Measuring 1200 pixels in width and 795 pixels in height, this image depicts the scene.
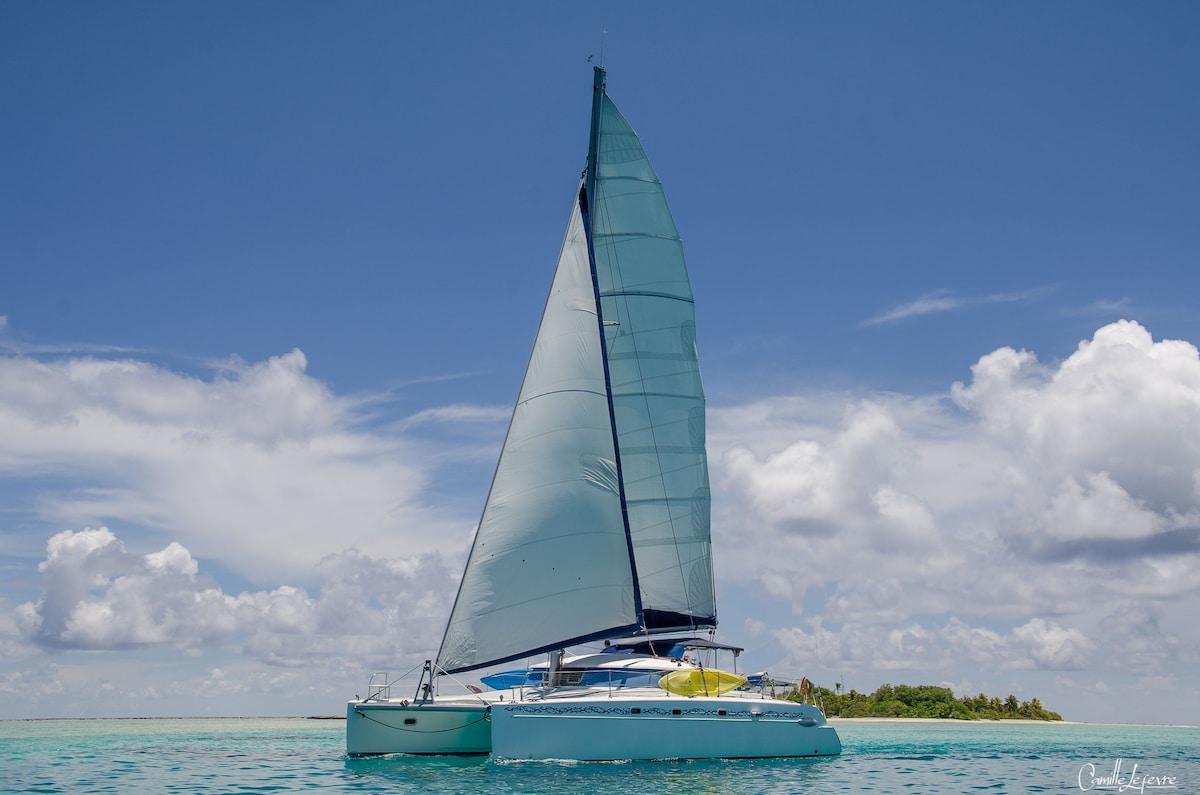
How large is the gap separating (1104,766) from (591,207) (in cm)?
2675

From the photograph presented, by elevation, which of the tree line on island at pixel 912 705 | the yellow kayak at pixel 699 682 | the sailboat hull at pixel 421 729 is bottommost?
the tree line on island at pixel 912 705

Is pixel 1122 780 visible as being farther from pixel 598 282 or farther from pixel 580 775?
pixel 598 282

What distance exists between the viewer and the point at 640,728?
25344mm

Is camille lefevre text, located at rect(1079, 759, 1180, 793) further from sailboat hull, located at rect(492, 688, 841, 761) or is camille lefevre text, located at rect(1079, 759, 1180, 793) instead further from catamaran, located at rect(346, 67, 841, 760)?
sailboat hull, located at rect(492, 688, 841, 761)

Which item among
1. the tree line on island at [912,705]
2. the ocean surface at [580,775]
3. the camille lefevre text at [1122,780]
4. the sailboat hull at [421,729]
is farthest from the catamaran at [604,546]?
the tree line on island at [912,705]

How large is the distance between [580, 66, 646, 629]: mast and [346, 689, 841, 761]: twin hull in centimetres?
352

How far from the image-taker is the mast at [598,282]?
28.6 m

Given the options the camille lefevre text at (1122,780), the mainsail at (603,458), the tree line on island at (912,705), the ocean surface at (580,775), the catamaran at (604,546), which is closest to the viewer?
the ocean surface at (580,775)

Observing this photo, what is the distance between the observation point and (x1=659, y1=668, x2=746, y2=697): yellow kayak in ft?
87.8

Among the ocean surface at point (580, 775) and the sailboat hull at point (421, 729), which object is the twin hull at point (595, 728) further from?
the ocean surface at point (580, 775)

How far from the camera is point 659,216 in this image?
3297 centimetres

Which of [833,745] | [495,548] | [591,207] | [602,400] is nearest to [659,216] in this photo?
[591,207]

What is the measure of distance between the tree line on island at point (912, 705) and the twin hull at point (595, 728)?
7141 cm

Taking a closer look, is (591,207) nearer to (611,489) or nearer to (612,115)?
(612,115)
